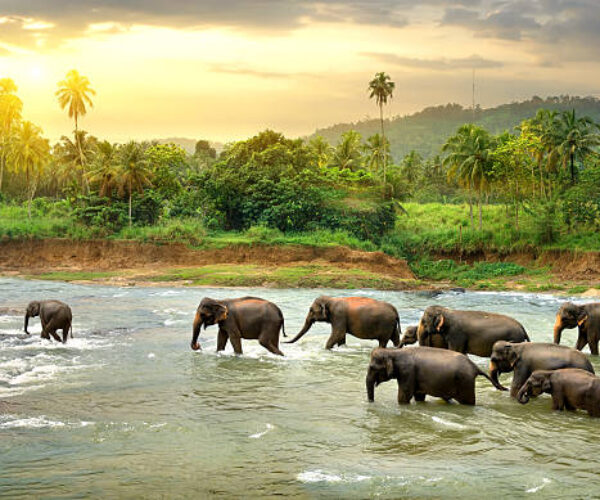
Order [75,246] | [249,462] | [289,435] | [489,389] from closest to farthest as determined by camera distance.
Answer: [249,462]
[289,435]
[489,389]
[75,246]

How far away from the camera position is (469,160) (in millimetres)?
51969

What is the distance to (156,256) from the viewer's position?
44.9 metres

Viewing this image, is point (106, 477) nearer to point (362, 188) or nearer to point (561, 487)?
point (561, 487)

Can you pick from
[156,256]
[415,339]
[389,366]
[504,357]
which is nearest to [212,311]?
[415,339]

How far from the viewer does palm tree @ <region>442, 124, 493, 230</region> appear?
52250 mm

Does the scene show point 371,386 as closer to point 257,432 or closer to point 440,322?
point 257,432

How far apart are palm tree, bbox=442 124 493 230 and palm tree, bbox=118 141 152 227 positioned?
2275cm

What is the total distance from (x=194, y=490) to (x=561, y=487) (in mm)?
4374

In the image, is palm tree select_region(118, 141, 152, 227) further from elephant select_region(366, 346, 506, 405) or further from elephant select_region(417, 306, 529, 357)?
elephant select_region(366, 346, 506, 405)

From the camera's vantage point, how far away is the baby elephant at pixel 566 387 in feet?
35.0

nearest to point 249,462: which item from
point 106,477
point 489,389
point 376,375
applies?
point 106,477

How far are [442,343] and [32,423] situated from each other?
7.98 m

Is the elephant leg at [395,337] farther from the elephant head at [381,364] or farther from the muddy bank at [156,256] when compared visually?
the muddy bank at [156,256]

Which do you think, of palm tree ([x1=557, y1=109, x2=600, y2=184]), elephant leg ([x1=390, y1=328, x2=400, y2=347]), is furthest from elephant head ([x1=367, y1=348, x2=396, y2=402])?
palm tree ([x1=557, y1=109, x2=600, y2=184])
